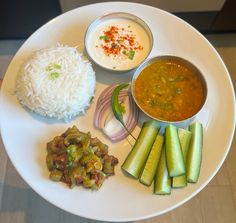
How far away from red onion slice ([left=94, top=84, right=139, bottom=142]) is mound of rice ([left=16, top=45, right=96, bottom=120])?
0.07 m

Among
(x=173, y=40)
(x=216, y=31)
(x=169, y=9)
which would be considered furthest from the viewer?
(x=216, y=31)

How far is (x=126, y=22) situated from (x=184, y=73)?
1.40 feet

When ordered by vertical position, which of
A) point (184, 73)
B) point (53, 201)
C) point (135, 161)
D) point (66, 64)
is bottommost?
point (53, 201)

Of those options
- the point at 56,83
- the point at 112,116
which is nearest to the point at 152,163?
the point at 112,116

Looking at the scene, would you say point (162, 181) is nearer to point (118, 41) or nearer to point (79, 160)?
point (79, 160)

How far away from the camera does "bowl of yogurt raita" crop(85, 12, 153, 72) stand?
1.59 meters

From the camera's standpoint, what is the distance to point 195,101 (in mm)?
1492

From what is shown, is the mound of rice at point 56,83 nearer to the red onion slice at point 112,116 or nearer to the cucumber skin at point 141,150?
→ the red onion slice at point 112,116

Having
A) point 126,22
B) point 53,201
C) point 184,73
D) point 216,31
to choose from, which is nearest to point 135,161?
point 53,201

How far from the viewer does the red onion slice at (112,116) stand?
1464mm

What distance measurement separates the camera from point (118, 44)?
1.63 meters

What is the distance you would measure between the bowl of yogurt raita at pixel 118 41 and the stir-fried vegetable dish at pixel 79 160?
40 centimetres

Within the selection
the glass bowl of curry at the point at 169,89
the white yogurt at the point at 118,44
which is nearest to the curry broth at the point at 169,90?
the glass bowl of curry at the point at 169,89

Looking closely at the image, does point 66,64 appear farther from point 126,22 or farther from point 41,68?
point 126,22
